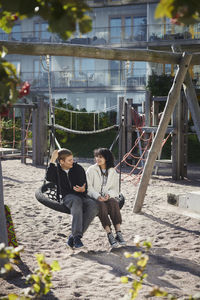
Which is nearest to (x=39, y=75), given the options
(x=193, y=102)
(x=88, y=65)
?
(x=88, y=65)

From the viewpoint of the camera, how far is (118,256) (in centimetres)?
354

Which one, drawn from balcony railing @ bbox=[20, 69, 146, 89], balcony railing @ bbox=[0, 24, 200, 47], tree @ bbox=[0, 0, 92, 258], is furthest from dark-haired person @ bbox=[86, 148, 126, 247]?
balcony railing @ bbox=[20, 69, 146, 89]

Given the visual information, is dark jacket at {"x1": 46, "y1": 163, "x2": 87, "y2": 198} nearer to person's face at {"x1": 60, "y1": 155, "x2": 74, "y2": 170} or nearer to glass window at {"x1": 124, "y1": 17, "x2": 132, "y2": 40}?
person's face at {"x1": 60, "y1": 155, "x2": 74, "y2": 170}

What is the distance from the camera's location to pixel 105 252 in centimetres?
366

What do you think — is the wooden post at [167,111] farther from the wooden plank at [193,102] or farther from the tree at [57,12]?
the tree at [57,12]

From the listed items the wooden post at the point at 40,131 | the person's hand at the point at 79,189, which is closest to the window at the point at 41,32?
the wooden post at the point at 40,131

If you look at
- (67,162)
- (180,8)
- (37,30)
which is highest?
(37,30)

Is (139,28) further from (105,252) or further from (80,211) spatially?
(105,252)

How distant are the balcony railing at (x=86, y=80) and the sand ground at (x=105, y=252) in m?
15.3

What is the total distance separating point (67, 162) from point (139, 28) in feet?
59.7

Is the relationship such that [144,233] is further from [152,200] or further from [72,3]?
[72,3]

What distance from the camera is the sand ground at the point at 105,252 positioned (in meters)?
2.80

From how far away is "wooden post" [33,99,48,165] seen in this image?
34.9 feet

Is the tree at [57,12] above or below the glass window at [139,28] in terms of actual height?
below
